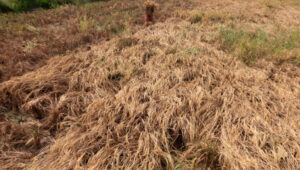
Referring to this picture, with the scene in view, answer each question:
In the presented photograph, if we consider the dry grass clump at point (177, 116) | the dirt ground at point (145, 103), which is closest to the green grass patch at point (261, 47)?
the dirt ground at point (145, 103)

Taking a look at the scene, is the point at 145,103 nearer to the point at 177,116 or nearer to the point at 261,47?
the point at 177,116

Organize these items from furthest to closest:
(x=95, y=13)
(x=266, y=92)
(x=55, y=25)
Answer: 1. (x=95, y=13)
2. (x=55, y=25)
3. (x=266, y=92)

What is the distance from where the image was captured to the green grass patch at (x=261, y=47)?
10.1ft

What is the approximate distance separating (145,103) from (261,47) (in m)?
2.70

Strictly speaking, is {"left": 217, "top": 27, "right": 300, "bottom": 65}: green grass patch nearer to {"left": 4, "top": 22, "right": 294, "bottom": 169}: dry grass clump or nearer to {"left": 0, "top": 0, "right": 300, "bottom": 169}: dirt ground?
{"left": 0, "top": 0, "right": 300, "bottom": 169}: dirt ground

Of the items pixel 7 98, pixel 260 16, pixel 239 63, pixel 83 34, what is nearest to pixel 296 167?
pixel 239 63

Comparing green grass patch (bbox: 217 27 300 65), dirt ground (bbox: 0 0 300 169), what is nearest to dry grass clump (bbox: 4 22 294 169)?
dirt ground (bbox: 0 0 300 169)

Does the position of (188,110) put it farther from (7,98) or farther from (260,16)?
(260,16)

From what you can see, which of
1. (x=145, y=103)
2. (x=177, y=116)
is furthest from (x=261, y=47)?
(x=145, y=103)

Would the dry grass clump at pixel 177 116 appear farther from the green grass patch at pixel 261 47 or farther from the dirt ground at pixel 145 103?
the green grass patch at pixel 261 47

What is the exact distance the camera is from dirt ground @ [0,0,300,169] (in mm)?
1623

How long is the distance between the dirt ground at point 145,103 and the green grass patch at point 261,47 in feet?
0.10

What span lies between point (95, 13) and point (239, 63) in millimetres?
4646

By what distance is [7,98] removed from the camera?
2199 mm
